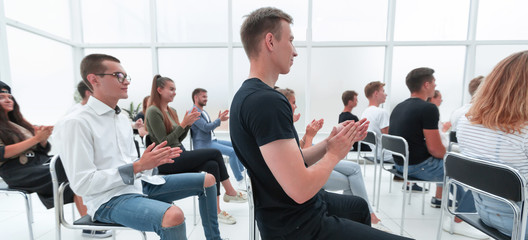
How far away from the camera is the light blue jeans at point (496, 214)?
115cm

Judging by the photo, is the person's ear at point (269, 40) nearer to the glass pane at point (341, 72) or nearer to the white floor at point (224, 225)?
the white floor at point (224, 225)

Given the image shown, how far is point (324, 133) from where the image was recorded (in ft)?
16.4

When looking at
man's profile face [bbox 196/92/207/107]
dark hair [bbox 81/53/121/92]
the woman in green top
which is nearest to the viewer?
dark hair [bbox 81/53/121/92]

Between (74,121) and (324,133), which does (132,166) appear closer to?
(74,121)

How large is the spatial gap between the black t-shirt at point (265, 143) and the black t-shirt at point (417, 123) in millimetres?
1663

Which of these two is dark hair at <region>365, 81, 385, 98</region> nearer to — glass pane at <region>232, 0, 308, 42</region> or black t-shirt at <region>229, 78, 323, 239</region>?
glass pane at <region>232, 0, 308, 42</region>

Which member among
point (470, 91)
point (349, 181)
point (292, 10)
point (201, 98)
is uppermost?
point (292, 10)

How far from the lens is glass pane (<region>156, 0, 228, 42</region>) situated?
15.6 ft

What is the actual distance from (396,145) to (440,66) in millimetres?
3784

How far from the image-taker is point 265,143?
29.5 inches

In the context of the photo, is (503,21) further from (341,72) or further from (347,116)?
(347,116)

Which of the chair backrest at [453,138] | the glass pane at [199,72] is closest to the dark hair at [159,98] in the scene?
the glass pane at [199,72]

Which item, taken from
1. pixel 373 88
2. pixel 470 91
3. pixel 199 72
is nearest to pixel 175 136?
pixel 373 88

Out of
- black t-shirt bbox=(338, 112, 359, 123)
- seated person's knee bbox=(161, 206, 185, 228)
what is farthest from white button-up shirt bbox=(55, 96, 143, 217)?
black t-shirt bbox=(338, 112, 359, 123)
